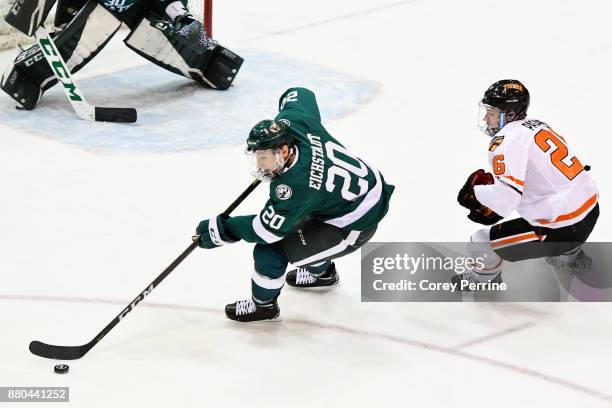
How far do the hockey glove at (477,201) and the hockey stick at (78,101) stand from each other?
2.45 metres

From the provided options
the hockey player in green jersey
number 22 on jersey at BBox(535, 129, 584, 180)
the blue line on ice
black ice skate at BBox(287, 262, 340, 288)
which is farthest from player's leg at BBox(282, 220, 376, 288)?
the blue line on ice

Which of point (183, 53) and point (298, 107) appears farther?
point (183, 53)

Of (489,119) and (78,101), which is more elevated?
(489,119)

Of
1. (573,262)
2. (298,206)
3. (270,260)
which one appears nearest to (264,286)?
(270,260)

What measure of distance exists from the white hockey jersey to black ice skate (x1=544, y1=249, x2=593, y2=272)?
38 centimetres

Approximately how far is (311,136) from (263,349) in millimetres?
771

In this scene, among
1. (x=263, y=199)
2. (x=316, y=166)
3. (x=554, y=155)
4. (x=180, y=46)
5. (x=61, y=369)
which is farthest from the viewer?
(x=180, y=46)

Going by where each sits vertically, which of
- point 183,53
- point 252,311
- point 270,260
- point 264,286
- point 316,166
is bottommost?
point 252,311

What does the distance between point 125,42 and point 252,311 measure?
2.86 metres

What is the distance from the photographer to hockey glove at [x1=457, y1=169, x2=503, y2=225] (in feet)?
13.5

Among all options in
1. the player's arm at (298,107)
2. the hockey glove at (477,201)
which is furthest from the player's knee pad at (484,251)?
the player's arm at (298,107)

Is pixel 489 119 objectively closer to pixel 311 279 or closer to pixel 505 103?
pixel 505 103

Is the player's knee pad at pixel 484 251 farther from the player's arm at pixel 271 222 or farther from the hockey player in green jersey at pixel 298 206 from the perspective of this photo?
the player's arm at pixel 271 222

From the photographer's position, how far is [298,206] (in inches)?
145
